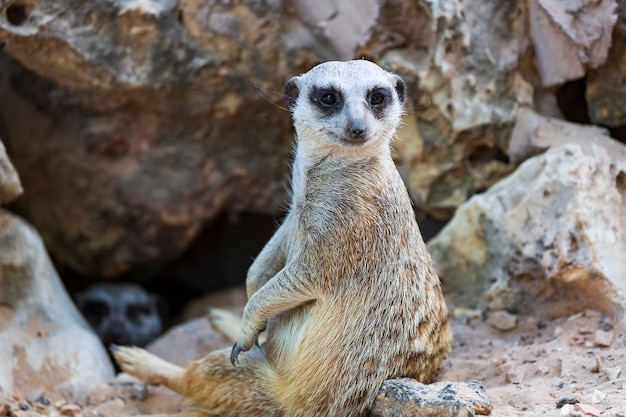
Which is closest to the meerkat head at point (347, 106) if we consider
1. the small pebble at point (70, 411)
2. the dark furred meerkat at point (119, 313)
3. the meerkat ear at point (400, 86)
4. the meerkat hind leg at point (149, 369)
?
the meerkat ear at point (400, 86)

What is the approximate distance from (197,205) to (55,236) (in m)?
1.01

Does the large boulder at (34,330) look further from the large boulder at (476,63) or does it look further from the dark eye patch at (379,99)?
the large boulder at (476,63)

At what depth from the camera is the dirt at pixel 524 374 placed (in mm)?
2275

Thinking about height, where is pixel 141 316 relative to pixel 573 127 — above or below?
below

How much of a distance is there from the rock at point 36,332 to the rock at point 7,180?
0.12 meters

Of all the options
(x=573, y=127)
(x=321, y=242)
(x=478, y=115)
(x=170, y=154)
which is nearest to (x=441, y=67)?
(x=478, y=115)

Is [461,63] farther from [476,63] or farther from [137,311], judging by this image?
[137,311]

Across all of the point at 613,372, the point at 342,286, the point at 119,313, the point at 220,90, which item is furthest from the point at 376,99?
the point at 119,313

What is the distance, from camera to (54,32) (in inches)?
136

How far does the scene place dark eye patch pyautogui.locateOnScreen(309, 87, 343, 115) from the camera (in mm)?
2488

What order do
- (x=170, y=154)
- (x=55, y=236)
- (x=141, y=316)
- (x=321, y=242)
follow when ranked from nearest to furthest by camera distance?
(x=321, y=242), (x=170, y=154), (x=55, y=236), (x=141, y=316)

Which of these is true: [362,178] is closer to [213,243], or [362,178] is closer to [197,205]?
[197,205]

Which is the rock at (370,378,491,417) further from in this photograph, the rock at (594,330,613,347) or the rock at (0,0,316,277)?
the rock at (0,0,316,277)

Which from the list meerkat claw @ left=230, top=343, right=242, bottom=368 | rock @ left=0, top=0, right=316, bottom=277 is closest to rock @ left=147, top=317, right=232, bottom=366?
rock @ left=0, top=0, right=316, bottom=277
